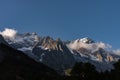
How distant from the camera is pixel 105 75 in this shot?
395 feet

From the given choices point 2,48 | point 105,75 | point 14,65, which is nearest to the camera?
point 105,75

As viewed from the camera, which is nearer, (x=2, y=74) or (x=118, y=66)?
(x=118, y=66)

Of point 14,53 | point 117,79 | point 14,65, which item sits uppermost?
point 14,53

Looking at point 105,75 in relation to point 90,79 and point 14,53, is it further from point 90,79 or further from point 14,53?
point 14,53

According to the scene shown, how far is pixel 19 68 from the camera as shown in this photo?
140500 millimetres

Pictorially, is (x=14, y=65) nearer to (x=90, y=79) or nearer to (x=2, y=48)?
(x=2, y=48)

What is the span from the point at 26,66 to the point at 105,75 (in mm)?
36941

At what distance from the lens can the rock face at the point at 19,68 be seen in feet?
429

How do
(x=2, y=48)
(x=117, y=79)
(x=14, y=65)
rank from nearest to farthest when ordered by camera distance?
(x=117, y=79) < (x=14, y=65) < (x=2, y=48)

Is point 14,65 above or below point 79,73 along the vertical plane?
above

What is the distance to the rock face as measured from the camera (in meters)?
131

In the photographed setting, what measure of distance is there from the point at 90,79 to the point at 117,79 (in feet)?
32.1

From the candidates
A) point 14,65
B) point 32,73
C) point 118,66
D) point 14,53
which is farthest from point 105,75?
point 14,53

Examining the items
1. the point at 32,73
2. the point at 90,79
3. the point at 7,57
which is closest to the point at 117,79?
the point at 90,79
